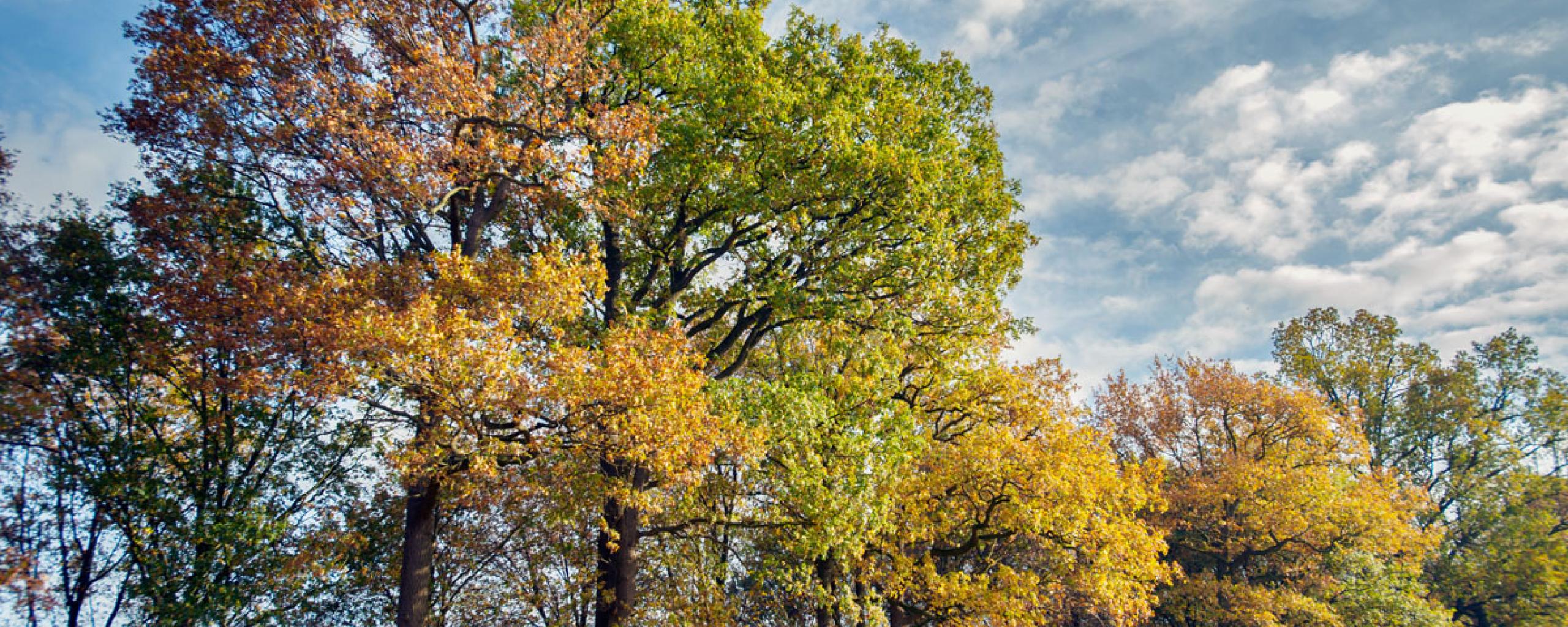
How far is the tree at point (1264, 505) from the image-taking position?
78.0 ft

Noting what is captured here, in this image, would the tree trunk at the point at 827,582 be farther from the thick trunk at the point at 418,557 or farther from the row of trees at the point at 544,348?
the thick trunk at the point at 418,557

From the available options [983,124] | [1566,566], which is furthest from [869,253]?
[1566,566]

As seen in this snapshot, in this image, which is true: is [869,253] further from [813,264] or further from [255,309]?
[255,309]

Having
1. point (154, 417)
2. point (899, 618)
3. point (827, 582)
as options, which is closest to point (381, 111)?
point (154, 417)

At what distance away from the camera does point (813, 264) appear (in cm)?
1480

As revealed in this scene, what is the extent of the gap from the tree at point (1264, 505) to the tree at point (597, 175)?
1590cm

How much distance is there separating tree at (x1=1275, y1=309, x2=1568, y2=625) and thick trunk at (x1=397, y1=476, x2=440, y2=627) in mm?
34441

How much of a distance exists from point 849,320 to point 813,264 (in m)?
1.42

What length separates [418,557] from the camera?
37.6ft

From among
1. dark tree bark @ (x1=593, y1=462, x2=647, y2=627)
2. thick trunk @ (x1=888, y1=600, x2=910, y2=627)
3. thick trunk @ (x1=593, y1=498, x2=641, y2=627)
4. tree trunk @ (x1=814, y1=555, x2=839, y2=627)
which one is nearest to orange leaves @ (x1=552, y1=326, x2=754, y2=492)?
dark tree bark @ (x1=593, y1=462, x2=647, y2=627)

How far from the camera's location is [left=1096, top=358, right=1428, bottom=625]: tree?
23781 mm

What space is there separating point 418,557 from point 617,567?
4.35 metres

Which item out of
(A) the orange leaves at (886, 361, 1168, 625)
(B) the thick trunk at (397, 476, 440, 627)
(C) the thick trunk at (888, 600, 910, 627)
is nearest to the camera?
(B) the thick trunk at (397, 476, 440, 627)

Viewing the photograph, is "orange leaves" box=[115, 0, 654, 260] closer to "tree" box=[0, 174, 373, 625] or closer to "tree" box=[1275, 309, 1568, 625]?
"tree" box=[0, 174, 373, 625]
